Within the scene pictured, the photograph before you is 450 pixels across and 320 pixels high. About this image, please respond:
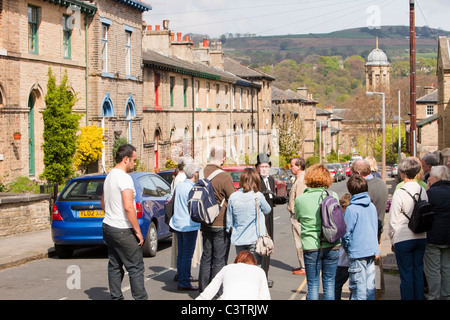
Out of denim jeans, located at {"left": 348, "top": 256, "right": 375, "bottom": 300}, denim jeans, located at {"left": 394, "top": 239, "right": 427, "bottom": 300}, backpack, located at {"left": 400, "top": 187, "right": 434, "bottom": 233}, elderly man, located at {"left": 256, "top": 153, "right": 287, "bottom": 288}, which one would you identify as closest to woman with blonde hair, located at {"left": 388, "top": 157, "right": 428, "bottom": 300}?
denim jeans, located at {"left": 394, "top": 239, "right": 427, "bottom": 300}

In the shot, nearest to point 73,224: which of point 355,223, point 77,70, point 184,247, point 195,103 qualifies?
point 184,247

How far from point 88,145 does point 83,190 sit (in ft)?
36.0

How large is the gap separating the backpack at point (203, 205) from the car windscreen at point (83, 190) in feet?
13.6

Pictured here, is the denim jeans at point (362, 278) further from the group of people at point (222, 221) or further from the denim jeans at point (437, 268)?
the group of people at point (222, 221)

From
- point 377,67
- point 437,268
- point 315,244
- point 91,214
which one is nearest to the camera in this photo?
point 315,244

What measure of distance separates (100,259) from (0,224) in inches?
159

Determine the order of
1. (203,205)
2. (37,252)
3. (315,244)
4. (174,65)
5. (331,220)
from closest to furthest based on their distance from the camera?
1. (331,220)
2. (315,244)
3. (203,205)
4. (37,252)
5. (174,65)

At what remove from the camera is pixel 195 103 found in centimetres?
4019

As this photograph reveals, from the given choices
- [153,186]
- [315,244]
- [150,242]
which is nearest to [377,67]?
[153,186]

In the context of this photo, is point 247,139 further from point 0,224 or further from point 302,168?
point 302,168

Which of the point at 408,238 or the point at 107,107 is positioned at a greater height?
the point at 107,107

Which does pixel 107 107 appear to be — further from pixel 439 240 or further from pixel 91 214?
pixel 439 240

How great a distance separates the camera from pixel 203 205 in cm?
852

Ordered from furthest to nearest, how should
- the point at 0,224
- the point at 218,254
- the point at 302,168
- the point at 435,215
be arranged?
the point at 0,224 < the point at 302,168 < the point at 218,254 < the point at 435,215
